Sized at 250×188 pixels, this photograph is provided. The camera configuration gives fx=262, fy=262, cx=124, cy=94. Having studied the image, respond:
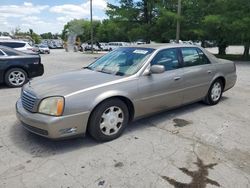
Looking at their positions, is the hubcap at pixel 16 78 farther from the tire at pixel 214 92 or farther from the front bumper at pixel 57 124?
the tire at pixel 214 92

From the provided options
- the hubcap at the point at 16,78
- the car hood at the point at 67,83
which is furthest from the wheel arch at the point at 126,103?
the hubcap at the point at 16,78

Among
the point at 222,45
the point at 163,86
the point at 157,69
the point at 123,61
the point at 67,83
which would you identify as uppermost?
the point at 222,45

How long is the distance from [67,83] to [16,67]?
15.9ft

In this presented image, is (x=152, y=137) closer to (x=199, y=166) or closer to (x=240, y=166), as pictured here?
(x=199, y=166)

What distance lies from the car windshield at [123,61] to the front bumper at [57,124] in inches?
44.6

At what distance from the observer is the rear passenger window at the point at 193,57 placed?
5.18 meters

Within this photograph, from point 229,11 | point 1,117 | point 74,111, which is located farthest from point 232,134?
point 229,11

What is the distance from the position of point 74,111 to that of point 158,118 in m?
2.04

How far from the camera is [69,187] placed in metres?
2.88

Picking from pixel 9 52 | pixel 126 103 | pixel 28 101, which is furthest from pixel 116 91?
pixel 9 52

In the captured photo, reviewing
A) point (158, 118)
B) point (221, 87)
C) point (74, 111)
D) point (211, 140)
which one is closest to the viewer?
point (74, 111)

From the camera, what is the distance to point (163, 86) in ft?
15.0

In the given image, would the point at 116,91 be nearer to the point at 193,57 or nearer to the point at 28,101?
the point at 28,101

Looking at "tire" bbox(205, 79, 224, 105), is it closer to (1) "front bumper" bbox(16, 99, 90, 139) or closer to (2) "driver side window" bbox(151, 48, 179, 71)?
(2) "driver side window" bbox(151, 48, 179, 71)
